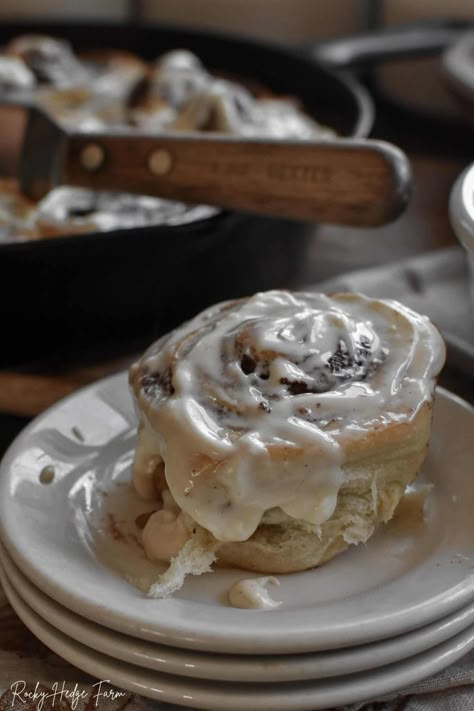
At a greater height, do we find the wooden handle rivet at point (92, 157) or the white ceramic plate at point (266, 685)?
the wooden handle rivet at point (92, 157)

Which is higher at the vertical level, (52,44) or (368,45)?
(368,45)

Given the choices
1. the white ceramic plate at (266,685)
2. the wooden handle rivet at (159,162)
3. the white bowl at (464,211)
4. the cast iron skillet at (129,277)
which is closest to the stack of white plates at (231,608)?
the white ceramic plate at (266,685)

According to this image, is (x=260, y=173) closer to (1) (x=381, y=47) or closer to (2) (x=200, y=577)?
(2) (x=200, y=577)

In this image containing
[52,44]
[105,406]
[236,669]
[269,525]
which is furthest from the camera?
[52,44]

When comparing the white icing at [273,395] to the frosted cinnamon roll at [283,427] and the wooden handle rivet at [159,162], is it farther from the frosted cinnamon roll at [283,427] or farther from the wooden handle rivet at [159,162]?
the wooden handle rivet at [159,162]

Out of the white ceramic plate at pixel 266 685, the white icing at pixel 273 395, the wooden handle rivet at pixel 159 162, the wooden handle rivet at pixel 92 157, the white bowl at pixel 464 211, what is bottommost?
the white ceramic plate at pixel 266 685

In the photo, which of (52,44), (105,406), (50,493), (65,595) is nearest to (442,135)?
(52,44)

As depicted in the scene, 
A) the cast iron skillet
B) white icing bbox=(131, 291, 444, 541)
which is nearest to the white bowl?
white icing bbox=(131, 291, 444, 541)

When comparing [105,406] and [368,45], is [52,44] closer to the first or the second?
Answer: [368,45]
